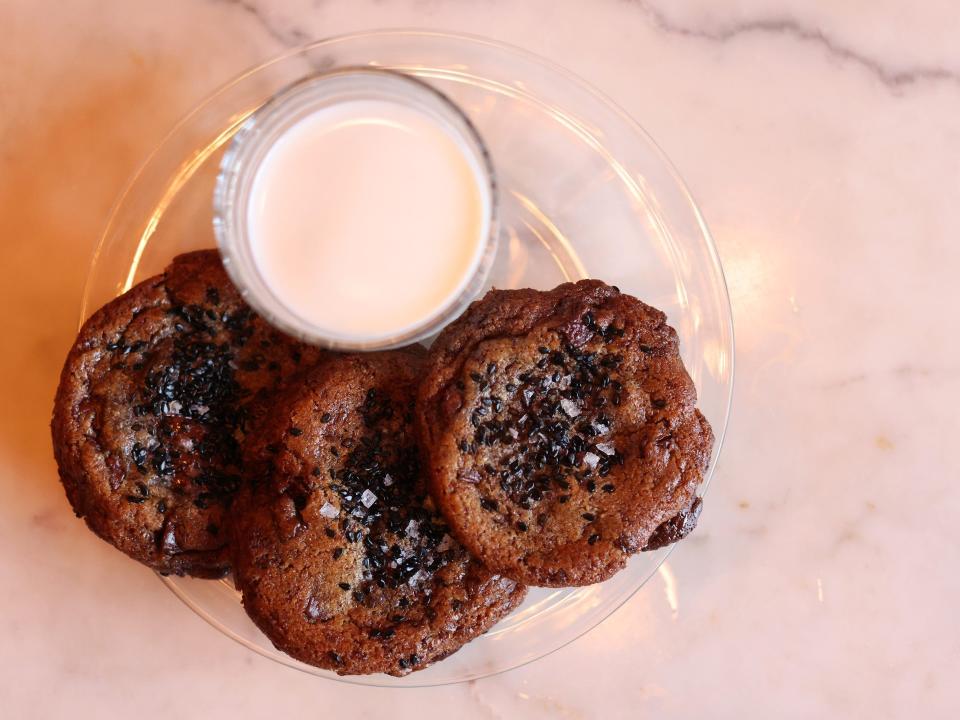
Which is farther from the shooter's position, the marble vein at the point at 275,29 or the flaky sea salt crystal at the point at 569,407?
the marble vein at the point at 275,29

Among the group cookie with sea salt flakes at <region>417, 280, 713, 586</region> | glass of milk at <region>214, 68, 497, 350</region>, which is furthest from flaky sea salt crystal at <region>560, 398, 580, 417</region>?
glass of milk at <region>214, 68, 497, 350</region>

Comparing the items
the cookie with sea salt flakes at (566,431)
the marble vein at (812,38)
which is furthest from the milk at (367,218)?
the marble vein at (812,38)

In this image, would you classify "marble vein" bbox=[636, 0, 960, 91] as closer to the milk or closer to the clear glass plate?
the clear glass plate

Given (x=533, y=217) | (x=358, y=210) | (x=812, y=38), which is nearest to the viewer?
(x=358, y=210)

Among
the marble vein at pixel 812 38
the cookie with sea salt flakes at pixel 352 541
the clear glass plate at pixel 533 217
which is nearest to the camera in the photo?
the cookie with sea salt flakes at pixel 352 541

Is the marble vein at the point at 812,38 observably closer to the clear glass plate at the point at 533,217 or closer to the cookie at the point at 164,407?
the clear glass plate at the point at 533,217

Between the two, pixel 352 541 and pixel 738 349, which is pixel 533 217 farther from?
pixel 352 541

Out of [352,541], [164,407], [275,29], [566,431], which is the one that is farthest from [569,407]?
[275,29]
